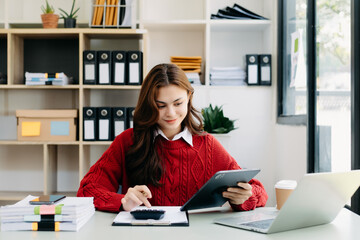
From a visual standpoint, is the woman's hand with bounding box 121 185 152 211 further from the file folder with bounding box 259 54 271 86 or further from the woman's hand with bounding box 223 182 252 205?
the file folder with bounding box 259 54 271 86

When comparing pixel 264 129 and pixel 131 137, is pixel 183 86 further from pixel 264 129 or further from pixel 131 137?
pixel 264 129

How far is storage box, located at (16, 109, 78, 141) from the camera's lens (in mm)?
3361

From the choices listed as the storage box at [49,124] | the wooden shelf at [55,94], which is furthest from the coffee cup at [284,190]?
the wooden shelf at [55,94]

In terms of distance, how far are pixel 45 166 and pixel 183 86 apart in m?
1.95

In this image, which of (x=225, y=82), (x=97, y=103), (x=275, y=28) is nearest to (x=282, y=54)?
(x=275, y=28)

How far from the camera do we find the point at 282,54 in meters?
3.39

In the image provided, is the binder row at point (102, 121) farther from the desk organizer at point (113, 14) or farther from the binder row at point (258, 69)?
the binder row at point (258, 69)

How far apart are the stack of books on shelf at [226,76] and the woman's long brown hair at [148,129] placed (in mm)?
1691

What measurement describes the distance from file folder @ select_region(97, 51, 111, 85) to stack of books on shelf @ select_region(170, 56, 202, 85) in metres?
0.51

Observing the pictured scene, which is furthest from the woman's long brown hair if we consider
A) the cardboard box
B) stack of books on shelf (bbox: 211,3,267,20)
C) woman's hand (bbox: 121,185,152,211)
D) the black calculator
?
the cardboard box

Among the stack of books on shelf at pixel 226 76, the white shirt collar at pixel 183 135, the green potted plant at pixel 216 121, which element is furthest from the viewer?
the stack of books on shelf at pixel 226 76

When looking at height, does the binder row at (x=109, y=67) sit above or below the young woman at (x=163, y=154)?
above

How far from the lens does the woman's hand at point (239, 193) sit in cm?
150

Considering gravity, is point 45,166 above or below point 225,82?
below
